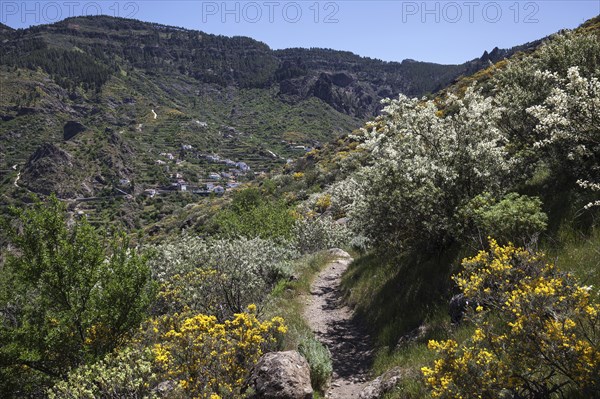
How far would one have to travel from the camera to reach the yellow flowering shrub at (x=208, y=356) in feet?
19.5

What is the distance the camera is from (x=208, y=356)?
20.3 feet

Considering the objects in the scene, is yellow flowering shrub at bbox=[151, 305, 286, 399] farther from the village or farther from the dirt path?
the village

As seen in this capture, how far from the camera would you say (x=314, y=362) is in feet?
24.3

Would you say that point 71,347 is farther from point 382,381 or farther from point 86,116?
point 86,116

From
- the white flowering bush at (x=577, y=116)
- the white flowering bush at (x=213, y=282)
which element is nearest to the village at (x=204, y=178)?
the white flowering bush at (x=213, y=282)

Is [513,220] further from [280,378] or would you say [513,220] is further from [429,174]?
[280,378]

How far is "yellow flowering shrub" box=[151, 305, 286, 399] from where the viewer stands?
5953 mm

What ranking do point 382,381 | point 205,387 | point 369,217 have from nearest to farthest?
point 205,387
point 382,381
point 369,217

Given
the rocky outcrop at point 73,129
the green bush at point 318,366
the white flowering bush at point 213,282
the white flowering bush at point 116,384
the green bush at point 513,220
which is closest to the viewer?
the white flowering bush at point 116,384

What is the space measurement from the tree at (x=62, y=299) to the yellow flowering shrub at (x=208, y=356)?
2.56 metres

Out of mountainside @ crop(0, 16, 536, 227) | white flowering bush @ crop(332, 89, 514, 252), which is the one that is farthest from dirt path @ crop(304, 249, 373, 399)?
mountainside @ crop(0, 16, 536, 227)

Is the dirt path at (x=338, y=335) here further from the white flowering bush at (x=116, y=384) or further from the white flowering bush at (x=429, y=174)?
the white flowering bush at (x=116, y=384)

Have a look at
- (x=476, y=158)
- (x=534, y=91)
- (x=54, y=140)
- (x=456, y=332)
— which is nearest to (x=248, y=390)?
(x=456, y=332)

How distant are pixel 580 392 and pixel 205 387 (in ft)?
15.8
